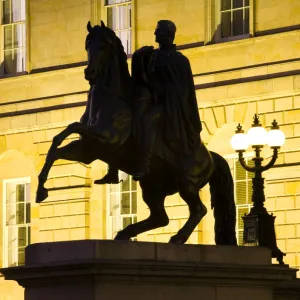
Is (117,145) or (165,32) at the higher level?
(165,32)

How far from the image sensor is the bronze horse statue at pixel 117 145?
21828 millimetres

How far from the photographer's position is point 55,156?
21750 mm

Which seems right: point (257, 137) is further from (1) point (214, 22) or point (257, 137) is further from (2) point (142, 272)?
(2) point (142, 272)

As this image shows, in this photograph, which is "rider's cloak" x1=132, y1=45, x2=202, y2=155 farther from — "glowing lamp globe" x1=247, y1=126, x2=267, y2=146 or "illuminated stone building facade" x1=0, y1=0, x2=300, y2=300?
"illuminated stone building facade" x1=0, y1=0, x2=300, y2=300

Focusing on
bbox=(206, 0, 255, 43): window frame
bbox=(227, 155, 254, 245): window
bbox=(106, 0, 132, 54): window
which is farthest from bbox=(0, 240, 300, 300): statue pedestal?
bbox=(106, 0, 132, 54): window

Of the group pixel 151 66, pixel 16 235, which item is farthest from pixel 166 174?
pixel 16 235

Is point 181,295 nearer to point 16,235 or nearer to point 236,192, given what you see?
point 236,192

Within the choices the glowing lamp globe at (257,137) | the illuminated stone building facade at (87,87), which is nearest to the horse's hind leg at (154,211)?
the glowing lamp globe at (257,137)

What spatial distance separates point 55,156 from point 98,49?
144cm

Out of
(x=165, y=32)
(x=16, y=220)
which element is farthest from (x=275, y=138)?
(x=16, y=220)

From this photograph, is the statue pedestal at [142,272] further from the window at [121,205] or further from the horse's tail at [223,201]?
the window at [121,205]

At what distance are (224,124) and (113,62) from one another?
18570 millimetres

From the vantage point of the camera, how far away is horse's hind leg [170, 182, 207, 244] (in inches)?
888

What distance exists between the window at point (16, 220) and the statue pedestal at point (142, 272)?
22730mm
